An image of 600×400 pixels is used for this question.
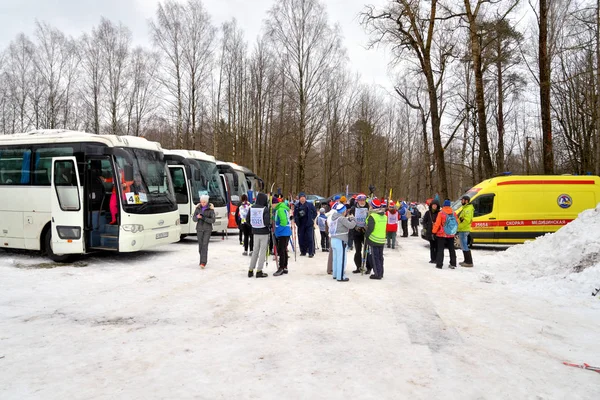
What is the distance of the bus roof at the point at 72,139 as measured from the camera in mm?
9789

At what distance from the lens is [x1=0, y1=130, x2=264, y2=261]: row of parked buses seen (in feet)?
31.4

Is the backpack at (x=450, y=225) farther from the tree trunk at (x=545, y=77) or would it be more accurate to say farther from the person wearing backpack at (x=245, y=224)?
the tree trunk at (x=545, y=77)

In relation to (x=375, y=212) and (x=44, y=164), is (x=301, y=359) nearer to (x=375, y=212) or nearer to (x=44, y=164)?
(x=375, y=212)

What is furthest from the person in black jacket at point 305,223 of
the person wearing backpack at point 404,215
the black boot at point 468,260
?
the person wearing backpack at point 404,215

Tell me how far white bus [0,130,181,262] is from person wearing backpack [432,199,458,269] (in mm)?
7811

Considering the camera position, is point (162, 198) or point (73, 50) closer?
point (162, 198)

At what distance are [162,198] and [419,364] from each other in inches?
352

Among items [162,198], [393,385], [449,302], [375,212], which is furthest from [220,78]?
[393,385]

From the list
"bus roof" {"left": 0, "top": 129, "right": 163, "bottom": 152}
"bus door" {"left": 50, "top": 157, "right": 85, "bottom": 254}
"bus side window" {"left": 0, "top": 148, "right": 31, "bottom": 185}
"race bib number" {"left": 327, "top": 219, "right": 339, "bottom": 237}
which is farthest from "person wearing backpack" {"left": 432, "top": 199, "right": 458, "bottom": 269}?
"bus side window" {"left": 0, "top": 148, "right": 31, "bottom": 185}

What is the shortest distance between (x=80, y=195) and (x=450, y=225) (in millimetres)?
9829

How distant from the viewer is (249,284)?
7.79 metres

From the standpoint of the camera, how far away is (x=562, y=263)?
8.08 m

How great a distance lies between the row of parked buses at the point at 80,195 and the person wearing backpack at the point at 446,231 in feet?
25.3

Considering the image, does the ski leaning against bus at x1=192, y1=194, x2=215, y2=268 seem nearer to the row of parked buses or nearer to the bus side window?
the row of parked buses
